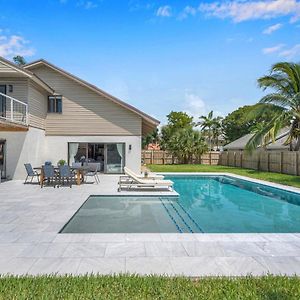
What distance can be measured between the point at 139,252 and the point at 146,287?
5.09 ft

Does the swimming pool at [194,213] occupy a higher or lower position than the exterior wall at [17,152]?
lower

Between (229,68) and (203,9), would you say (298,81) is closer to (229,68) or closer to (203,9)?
(229,68)

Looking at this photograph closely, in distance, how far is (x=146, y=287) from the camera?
13.0ft

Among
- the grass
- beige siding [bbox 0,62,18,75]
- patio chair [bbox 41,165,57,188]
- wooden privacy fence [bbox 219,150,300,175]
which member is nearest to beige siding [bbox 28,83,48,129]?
beige siding [bbox 0,62,18,75]

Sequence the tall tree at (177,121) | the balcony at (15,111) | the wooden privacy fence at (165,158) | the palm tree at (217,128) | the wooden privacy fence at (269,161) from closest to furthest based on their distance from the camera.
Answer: the balcony at (15,111) → the wooden privacy fence at (269,161) → the wooden privacy fence at (165,158) → the tall tree at (177,121) → the palm tree at (217,128)

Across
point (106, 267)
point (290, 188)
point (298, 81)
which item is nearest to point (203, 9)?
point (290, 188)

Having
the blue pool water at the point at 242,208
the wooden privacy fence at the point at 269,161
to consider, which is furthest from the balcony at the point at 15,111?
the wooden privacy fence at the point at 269,161

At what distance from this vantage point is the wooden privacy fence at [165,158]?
36.3m

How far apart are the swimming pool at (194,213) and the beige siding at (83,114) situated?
7.67 meters

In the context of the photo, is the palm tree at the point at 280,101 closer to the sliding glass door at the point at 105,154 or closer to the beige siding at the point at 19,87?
the sliding glass door at the point at 105,154

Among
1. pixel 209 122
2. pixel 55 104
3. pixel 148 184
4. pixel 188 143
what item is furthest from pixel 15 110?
pixel 209 122

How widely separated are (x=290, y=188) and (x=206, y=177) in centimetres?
824

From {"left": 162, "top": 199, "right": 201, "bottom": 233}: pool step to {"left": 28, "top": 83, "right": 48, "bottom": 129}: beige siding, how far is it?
34.3ft

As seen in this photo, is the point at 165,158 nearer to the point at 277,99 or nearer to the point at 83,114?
the point at 83,114
